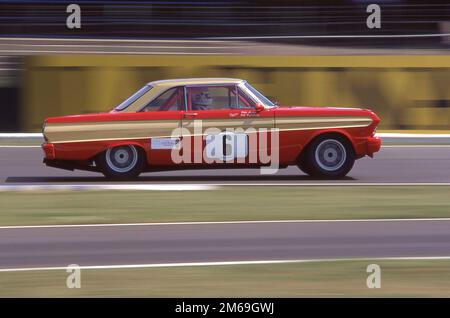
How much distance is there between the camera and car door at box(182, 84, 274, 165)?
14.4 meters

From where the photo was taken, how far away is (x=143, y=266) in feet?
27.6

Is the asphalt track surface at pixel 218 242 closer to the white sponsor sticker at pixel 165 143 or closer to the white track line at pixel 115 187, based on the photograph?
the white track line at pixel 115 187

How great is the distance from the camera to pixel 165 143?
571 inches

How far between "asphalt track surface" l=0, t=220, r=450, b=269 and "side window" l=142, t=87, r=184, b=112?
164 inches

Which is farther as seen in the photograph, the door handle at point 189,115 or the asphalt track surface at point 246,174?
Result: the asphalt track surface at point 246,174

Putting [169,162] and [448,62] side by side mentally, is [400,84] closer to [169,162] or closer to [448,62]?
[448,62]

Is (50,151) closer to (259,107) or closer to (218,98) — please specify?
(218,98)

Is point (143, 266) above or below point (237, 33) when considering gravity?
below

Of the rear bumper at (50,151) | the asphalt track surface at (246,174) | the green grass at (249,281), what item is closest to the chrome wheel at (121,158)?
the asphalt track surface at (246,174)

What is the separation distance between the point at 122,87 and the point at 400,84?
6315 mm

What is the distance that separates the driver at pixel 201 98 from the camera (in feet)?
48.3

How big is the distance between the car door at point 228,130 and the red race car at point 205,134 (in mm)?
14

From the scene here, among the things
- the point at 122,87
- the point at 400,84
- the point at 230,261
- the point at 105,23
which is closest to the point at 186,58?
the point at 122,87

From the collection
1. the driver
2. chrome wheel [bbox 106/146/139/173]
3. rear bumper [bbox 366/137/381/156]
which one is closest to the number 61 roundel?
the driver
